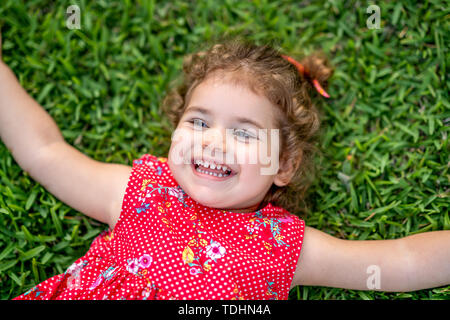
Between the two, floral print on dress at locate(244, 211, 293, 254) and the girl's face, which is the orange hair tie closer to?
the girl's face

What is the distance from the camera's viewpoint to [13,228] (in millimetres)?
2037

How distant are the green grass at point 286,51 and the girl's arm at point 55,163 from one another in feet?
0.37

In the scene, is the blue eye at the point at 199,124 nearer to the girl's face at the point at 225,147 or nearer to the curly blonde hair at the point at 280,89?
the girl's face at the point at 225,147

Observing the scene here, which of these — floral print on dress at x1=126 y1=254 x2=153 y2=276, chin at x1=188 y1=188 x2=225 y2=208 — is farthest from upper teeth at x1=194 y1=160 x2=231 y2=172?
floral print on dress at x1=126 y1=254 x2=153 y2=276

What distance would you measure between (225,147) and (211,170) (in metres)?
0.13

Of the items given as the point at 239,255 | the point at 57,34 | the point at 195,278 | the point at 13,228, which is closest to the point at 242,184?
the point at 239,255

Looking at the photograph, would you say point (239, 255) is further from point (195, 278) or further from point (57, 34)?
point (57, 34)

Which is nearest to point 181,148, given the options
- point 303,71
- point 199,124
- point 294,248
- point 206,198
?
point 199,124

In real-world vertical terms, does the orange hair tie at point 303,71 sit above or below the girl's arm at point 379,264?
above

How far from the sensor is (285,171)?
1944mm

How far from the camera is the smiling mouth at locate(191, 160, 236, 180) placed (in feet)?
5.60

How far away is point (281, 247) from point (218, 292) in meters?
0.33

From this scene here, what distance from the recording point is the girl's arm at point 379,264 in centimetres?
180

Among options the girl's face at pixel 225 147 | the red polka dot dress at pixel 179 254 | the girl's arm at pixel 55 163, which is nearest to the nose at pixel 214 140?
the girl's face at pixel 225 147
